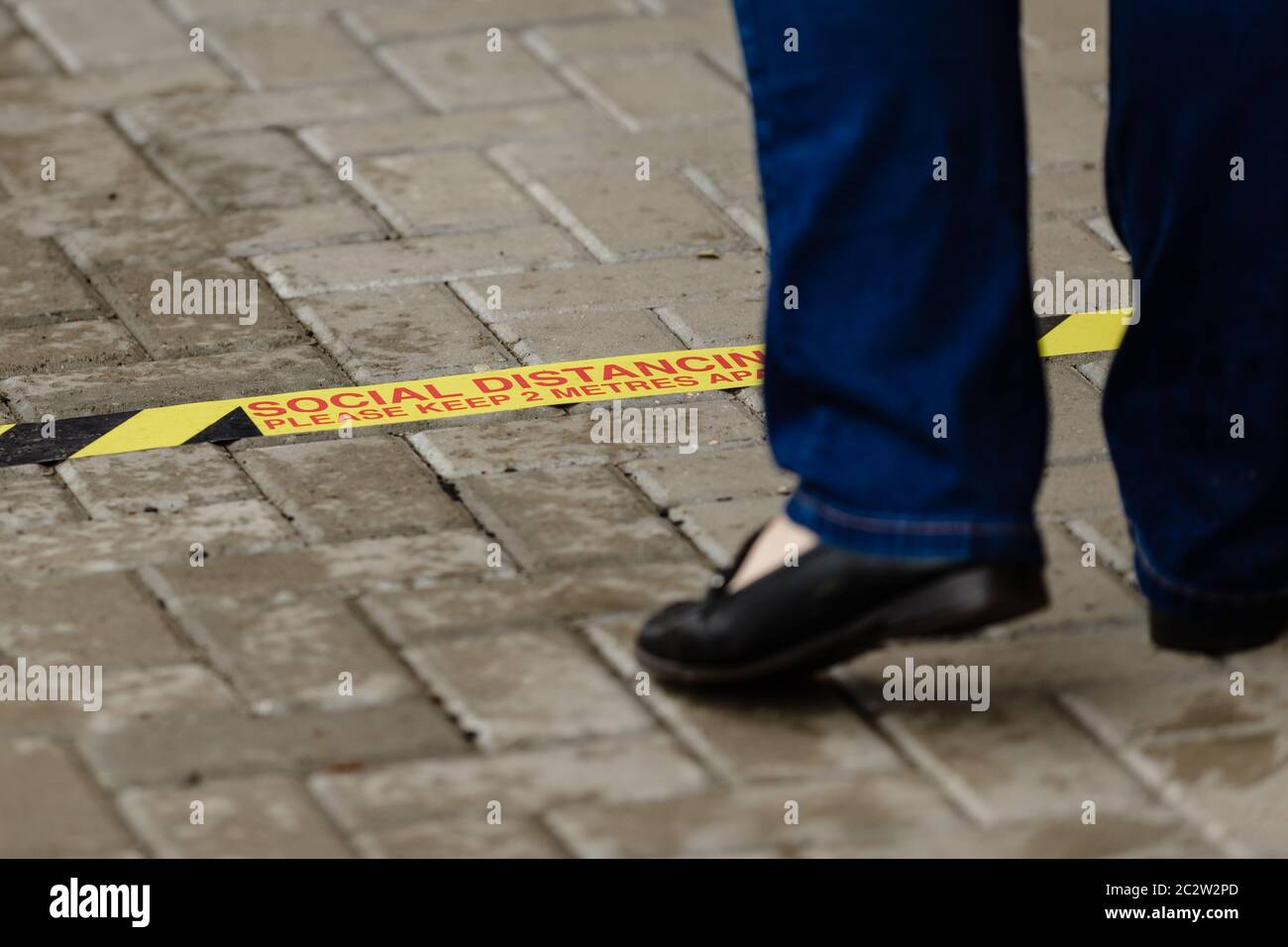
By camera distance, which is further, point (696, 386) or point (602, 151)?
point (602, 151)

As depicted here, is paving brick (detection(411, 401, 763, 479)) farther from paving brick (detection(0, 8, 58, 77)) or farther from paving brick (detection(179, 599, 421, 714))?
paving brick (detection(0, 8, 58, 77))

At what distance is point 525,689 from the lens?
8.32ft

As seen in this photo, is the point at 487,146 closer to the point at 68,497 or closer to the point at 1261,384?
the point at 68,497

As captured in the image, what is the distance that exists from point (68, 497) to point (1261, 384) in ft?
5.32

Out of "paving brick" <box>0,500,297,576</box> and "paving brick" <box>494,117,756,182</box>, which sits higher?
"paving brick" <box>494,117,756,182</box>

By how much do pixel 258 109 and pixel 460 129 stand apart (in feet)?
1.49

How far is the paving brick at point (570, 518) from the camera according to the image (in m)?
2.88

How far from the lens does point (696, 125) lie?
4.46 m

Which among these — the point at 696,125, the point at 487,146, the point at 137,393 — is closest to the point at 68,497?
the point at 137,393

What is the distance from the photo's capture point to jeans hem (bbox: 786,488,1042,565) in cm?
231

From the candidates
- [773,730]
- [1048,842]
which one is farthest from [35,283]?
[1048,842]

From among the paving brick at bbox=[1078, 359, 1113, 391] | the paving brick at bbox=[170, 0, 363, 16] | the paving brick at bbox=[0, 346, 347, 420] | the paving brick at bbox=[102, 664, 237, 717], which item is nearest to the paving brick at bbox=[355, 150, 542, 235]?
the paving brick at bbox=[0, 346, 347, 420]

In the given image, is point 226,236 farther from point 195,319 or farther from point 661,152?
point 661,152

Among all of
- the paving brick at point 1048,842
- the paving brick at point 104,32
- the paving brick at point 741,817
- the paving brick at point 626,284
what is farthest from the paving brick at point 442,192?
the paving brick at point 1048,842
